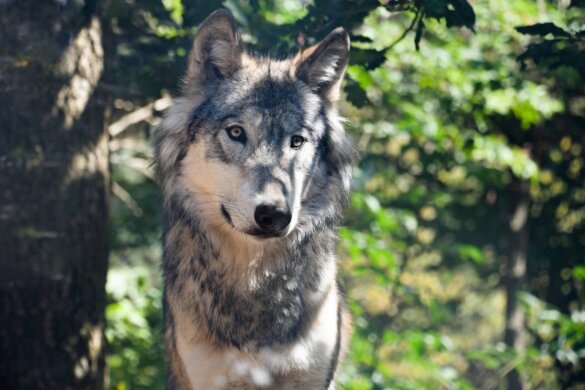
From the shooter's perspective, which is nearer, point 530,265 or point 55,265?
point 55,265

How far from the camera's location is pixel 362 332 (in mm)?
6719

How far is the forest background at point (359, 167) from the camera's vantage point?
3867mm

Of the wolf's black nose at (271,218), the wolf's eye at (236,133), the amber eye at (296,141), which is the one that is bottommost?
the wolf's black nose at (271,218)

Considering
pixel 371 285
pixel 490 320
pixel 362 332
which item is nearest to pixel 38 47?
pixel 362 332

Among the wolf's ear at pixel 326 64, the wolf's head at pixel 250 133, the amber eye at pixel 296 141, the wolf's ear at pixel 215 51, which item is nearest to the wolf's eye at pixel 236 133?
the wolf's head at pixel 250 133

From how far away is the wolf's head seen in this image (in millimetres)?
3375

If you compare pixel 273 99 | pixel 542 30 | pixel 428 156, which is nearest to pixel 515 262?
pixel 428 156

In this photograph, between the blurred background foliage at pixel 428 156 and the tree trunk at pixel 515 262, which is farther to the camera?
the tree trunk at pixel 515 262

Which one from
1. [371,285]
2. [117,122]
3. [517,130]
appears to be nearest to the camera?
[117,122]

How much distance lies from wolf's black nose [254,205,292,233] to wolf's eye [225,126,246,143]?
49 cm

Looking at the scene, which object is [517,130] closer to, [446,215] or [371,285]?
[446,215]

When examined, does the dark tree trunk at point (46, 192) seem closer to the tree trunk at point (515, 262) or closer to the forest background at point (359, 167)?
the forest background at point (359, 167)

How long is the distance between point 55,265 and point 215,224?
953 millimetres

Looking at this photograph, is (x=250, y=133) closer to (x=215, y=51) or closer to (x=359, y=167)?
(x=215, y=51)
